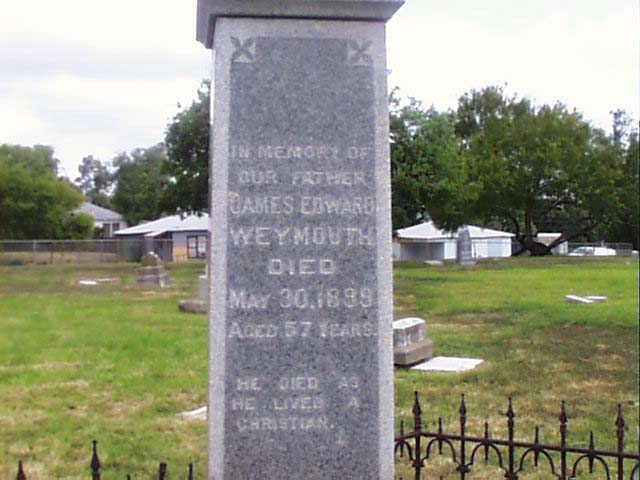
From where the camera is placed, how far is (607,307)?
60.1 feet

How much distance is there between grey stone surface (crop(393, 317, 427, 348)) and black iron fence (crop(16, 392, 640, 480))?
12.6 feet

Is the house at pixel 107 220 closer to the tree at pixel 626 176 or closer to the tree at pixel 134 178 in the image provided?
the tree at pixel 134 178

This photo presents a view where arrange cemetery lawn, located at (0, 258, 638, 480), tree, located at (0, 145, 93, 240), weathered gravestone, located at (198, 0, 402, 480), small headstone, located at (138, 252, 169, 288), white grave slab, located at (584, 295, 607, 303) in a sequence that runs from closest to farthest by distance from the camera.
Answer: weathered gravestone, located at (198, 0, 402, 480) < cemetery lawn, located at (0, 258, 638, 480) < white grave slab, located at (584, 295, 607, 303) < small headstone, located at (138, 252, 169, 288) < tree, located at (0, 145, 93, 240)

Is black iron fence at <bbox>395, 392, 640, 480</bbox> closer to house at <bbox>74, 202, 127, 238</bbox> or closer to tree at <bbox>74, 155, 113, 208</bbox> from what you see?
house at <bbox>74, 202, 127, 238</bbox>

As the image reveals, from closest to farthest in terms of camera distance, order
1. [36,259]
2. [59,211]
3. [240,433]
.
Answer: [240,433] → [36,259] → [59,211]

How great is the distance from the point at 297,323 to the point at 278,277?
0.81 ft

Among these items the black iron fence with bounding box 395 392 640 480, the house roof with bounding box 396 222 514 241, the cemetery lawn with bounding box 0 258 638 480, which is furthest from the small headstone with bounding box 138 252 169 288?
the house roof with bounding box 396 222 514 241

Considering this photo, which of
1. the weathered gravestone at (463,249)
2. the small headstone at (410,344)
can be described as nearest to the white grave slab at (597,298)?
the small headstone at (410,344)

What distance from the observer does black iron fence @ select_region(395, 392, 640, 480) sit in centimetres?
496

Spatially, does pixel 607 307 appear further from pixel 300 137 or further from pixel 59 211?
pixel 59 211

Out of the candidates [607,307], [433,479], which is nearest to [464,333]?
[607,307]

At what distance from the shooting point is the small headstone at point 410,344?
10797 mm

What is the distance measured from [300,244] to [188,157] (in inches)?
1514

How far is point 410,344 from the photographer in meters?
11.1
